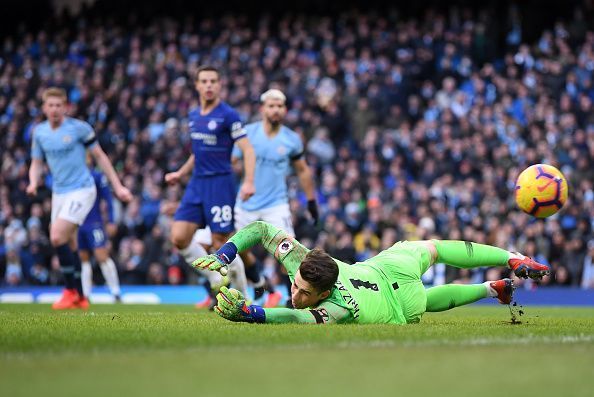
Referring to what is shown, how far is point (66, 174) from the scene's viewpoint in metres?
12.9

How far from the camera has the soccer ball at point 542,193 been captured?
9094 millimetres

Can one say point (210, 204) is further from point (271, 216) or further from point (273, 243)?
point (273, 243)

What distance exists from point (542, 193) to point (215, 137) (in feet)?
13.2

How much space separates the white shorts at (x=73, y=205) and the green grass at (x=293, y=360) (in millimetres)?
4907

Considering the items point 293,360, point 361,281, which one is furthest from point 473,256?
point 293,360

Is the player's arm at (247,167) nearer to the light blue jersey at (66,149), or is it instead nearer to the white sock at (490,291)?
the light blue jersey at (66,149)

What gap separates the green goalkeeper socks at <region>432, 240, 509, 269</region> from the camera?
8.28 meters

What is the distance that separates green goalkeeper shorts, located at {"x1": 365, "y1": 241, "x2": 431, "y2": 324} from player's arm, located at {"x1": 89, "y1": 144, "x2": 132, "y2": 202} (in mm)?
4839

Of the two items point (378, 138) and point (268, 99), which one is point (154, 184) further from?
point (268, 99)

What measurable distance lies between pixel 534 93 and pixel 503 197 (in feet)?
11.1

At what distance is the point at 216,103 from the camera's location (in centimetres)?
1152

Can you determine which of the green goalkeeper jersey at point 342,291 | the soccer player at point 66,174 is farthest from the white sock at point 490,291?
the soccer player at point 66,174

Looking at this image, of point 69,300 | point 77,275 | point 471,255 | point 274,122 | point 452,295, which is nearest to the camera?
point 471,255

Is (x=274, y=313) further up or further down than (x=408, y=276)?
further down
